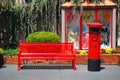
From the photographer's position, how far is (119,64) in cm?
1533

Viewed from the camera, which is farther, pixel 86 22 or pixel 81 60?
pixel 86 22

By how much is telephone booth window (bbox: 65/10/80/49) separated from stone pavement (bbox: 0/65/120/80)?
253 centimetres

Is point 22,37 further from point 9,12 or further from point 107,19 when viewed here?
point 107,19

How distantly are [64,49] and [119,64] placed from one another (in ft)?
7.64

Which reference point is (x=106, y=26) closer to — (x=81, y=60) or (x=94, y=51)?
(x=81, y=60)

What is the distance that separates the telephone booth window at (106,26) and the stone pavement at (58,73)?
7.66 ft

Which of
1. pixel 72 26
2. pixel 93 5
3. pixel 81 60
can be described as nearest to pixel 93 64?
pixel 81 60

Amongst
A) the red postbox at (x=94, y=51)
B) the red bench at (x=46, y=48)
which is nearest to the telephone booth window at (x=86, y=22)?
the red bench at (x=46, y=48)

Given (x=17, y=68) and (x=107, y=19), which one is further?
(x=107, y=19)

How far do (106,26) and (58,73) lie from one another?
4682 mm

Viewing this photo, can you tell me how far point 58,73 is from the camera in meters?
13.6

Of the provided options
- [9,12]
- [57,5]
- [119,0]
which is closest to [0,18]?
[9,12]

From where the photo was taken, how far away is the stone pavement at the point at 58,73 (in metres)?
12.8

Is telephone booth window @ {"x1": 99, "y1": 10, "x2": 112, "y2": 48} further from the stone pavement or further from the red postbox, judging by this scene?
the red postbox
